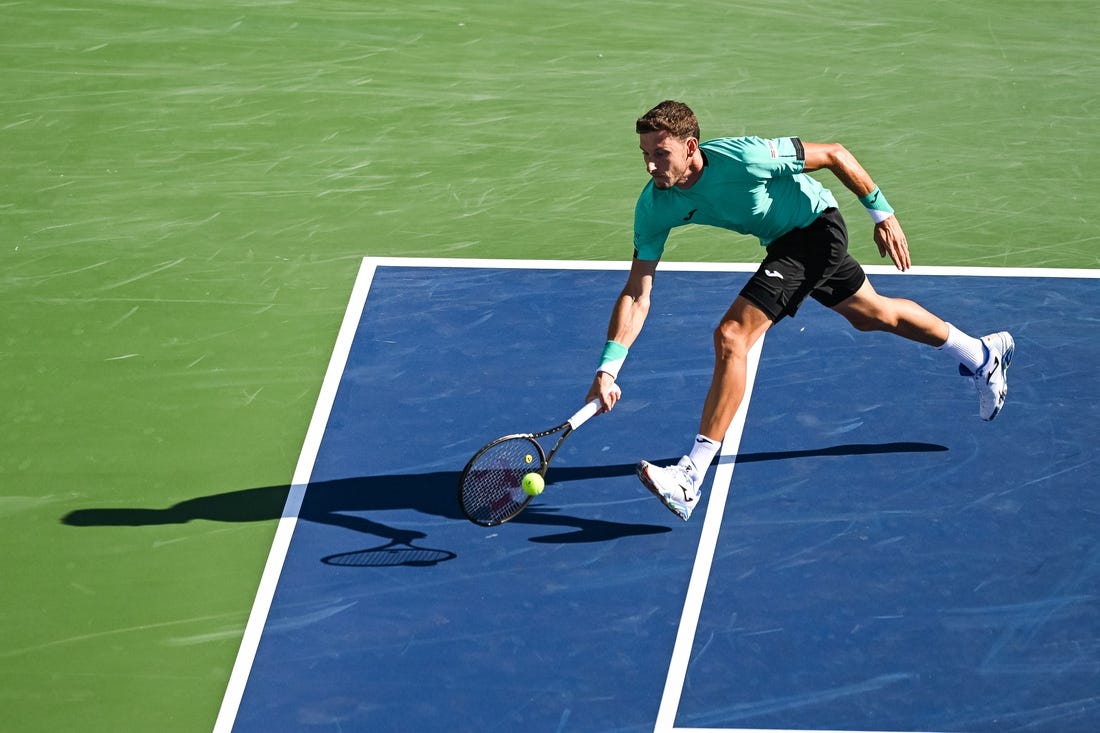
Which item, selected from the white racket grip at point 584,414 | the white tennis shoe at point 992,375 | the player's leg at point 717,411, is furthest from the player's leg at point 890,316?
the white racket grip at point 584,414

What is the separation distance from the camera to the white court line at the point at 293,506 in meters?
6.99

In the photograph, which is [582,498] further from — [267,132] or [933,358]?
[267,132]

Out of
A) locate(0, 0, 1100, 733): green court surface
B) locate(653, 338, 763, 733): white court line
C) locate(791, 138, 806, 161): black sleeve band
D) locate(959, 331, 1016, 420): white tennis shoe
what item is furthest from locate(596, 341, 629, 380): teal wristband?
locate(959, 331, 1016, 420): white tennis shoe

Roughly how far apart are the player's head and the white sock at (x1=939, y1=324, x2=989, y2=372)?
1.85 metres

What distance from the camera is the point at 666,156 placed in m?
7.59

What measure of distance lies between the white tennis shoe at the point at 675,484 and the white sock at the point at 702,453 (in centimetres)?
3

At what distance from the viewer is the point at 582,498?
323 inches

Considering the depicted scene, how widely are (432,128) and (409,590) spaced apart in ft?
17.3

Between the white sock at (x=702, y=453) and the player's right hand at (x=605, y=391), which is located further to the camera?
the white sock at (x=702, y=453)

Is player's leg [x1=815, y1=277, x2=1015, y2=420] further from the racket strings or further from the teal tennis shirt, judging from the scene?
the racket strings

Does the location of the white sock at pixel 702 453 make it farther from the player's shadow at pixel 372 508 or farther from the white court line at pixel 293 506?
the white court line at pixel 293 506

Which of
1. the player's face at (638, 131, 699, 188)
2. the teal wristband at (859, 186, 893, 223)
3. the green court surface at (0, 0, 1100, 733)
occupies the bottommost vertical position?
the green court surface at (0, 0, 1100, 733)

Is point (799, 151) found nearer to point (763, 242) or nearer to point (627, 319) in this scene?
point (763, 242)

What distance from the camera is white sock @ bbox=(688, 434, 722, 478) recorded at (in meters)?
7.81
